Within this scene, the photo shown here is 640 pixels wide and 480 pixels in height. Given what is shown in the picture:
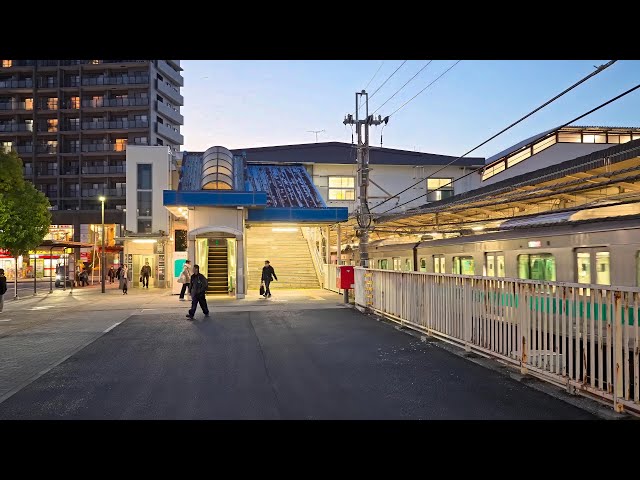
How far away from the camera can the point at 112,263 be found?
55.5 m

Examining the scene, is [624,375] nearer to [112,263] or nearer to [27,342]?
[27,342]

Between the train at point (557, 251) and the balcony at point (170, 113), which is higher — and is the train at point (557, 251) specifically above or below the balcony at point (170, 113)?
below

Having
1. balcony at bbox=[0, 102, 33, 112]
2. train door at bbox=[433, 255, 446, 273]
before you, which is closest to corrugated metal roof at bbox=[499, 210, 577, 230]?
train door at bbox=[433, 255, 446, 273]

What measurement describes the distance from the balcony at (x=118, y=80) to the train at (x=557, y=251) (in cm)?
5244

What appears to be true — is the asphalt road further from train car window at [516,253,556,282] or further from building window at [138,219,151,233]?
building window at [138,219,151,233]

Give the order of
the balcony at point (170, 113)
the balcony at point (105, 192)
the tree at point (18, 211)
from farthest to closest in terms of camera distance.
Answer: the balcony at point (170, 113) < the balcony at point (105, 192) < the tree at point (18, 211)

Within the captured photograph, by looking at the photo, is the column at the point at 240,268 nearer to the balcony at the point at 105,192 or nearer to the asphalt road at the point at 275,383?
the asphalt road at the point at 275,383

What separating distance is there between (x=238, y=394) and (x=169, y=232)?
2763 cm

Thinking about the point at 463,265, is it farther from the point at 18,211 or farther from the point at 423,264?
the point at 18,211

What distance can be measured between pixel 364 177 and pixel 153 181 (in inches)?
758

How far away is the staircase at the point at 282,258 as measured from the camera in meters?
28.8

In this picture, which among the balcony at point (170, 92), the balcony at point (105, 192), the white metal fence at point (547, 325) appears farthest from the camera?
the balcony at point (170, 92)

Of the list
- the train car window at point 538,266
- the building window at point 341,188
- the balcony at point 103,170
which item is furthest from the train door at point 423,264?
the balcony at point 103,170
